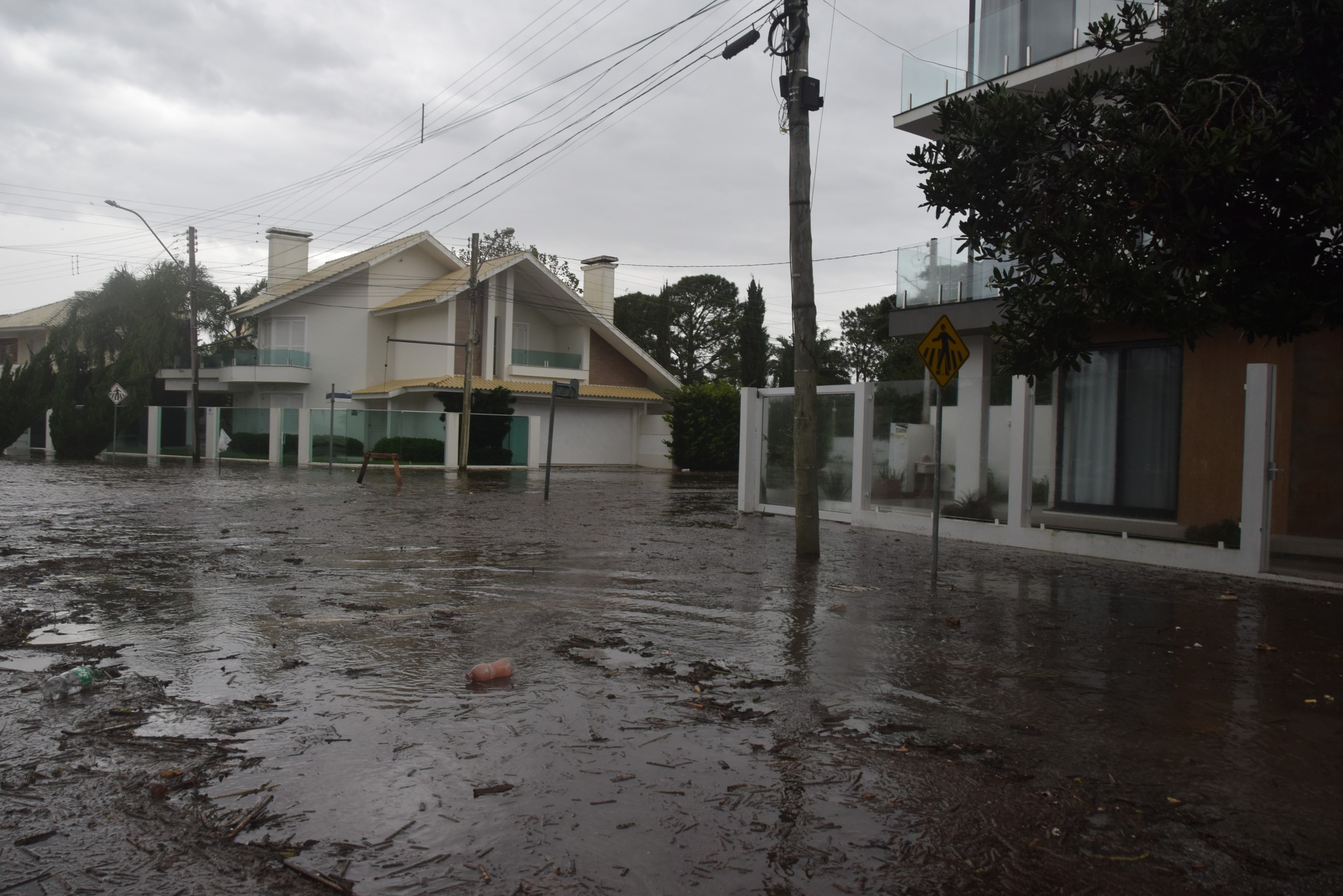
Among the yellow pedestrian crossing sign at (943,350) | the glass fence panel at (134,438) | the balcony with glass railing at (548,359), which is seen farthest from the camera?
the balcony with glass railing at (548,359)

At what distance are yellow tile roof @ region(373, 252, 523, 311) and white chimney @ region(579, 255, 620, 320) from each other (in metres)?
6.39

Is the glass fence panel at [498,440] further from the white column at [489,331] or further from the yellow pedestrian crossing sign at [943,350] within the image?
the yellow pedestrian crossing sign at [943,350]

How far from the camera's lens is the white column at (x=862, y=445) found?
16.8 meters

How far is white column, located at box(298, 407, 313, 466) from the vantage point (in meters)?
37.3

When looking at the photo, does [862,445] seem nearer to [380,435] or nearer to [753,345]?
[380,435]

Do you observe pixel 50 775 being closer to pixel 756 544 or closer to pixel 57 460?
pixel 756 544

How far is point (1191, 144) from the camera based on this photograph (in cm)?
752

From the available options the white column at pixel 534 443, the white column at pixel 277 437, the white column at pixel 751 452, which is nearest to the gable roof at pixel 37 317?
the white column at pixel 277 437

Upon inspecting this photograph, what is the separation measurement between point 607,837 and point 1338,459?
10.9 m

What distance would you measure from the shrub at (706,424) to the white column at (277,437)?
50.8 ft

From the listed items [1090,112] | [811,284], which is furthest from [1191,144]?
[811,284]

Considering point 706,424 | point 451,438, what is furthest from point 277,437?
point 706,424

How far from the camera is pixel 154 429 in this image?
42375 millimetres

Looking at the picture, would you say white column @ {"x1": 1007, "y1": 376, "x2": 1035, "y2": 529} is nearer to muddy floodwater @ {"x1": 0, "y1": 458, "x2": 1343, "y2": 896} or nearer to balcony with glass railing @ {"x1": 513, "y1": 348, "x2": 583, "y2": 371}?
muddy floodwater @ {"x1": 0, "y1": 458, "x2": 1343, "y2": 896}
